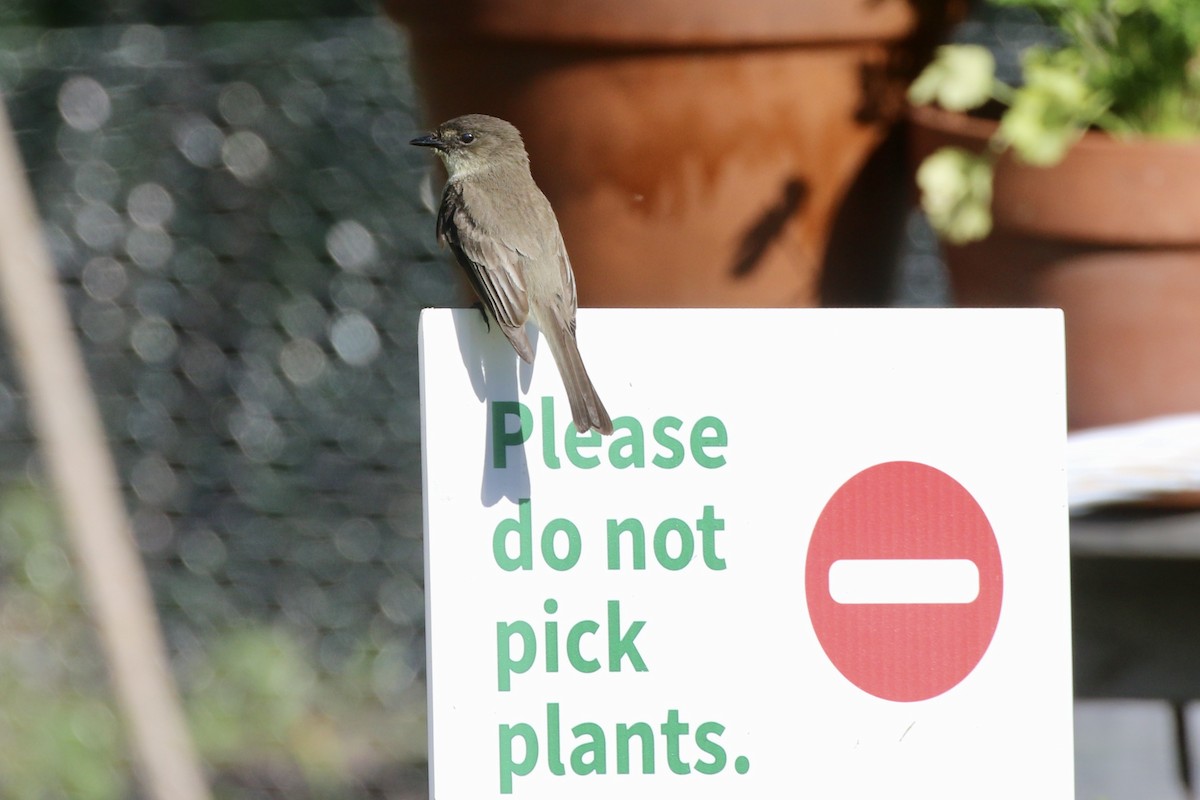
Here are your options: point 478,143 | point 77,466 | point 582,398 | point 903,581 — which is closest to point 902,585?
point 903,581

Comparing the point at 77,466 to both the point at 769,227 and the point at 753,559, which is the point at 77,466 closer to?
the point at 769,227

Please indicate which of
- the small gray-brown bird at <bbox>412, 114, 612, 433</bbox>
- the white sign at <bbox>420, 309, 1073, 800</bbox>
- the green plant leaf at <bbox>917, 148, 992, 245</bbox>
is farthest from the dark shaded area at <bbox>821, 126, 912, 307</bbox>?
the white sign at <bbox>420, 309, 1073, 800</bbox>

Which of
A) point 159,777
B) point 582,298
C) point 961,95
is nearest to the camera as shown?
point 961,95

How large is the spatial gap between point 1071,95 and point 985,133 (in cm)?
17

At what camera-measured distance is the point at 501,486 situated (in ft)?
5.44

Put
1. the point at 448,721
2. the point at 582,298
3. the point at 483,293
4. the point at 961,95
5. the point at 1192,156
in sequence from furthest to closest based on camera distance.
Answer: the point at 582,298 < the point at 961,95 < the point at 1192,156 < the point at 483,293 < the point at 448,721

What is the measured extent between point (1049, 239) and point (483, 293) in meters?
1.11

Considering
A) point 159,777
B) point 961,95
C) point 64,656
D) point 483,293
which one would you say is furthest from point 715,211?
point 64,656

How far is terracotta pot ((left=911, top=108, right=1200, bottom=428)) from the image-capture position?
8.23ft

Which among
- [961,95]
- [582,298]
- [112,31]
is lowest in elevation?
[582,298]

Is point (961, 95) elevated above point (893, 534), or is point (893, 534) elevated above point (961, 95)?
point (961, 95)

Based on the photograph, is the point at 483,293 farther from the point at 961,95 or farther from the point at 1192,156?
the point at 1192,156

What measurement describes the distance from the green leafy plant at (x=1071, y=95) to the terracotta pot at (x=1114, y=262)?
4 centimetres

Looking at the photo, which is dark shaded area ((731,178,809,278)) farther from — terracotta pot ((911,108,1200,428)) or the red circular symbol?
the red circular symbol
